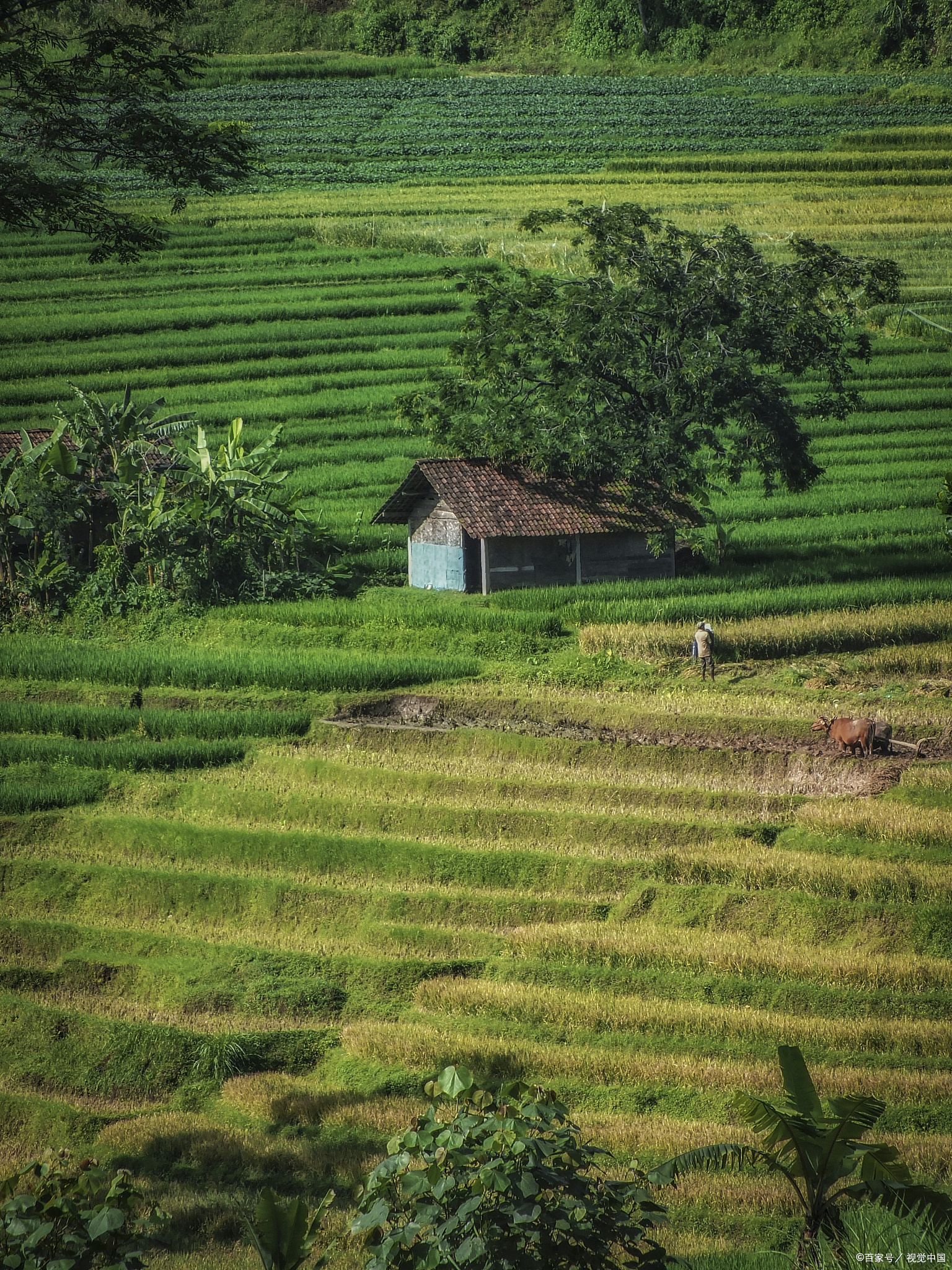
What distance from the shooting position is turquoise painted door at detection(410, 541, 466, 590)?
Answer: 925 inches

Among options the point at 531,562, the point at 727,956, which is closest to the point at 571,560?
the point at 531,562

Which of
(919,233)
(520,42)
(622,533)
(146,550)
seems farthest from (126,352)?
(520,42)

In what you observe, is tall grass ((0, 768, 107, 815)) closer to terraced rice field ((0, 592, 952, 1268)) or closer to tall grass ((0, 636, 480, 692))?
terraced rice field ((0, 592, 952, 1268))

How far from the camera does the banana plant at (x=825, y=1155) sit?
632cm

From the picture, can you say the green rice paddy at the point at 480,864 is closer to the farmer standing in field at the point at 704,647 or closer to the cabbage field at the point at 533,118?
the farmer standing in field at the point at 704,647

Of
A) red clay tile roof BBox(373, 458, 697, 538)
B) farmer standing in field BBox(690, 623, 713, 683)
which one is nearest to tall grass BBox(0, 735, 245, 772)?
farmer standing in field BBox(690, 623, 713, 683)

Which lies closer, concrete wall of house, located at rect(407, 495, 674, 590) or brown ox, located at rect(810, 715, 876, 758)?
brown ox, located at rect(810, 715, 876, 758)

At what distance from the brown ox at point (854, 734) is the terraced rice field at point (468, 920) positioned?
22 centimetres

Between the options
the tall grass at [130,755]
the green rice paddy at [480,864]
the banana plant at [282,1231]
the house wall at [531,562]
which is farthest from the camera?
the house wall at [531,562]

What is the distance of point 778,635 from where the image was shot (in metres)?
19.8

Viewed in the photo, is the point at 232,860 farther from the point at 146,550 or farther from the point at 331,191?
the point at 331,191

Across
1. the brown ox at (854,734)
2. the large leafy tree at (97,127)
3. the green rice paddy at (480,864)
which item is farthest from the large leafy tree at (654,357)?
the large leafy tree at (97,127)

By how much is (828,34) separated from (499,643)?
39075 millimetres

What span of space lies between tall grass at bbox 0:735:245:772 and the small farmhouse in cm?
734
